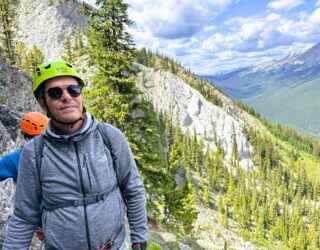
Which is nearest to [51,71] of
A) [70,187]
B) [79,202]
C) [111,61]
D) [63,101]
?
[63,101]

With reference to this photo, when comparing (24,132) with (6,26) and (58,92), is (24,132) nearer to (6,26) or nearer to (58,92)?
(58,92)

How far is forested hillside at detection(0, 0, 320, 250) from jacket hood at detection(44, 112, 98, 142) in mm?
9865

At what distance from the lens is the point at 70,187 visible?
3.43m

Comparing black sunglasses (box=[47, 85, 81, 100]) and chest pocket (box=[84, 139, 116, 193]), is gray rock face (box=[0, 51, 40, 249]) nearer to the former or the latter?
chest pocket (box=[84, 139, 116, 193])

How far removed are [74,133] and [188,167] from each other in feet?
359

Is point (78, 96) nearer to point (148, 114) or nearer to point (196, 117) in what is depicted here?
point (148, 114)

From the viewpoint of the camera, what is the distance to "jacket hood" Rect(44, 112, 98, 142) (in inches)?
133

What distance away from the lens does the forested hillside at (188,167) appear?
1923cm

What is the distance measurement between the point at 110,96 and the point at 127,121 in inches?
79.7

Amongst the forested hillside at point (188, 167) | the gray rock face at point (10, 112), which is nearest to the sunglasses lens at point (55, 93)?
the gray rock face at point (10, 112)

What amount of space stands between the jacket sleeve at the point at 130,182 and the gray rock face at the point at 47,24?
429ft

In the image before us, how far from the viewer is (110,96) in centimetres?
1911

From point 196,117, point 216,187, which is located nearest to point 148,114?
point 216,187

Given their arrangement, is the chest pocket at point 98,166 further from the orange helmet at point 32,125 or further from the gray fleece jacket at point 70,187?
the orange helmet at point 32,125
